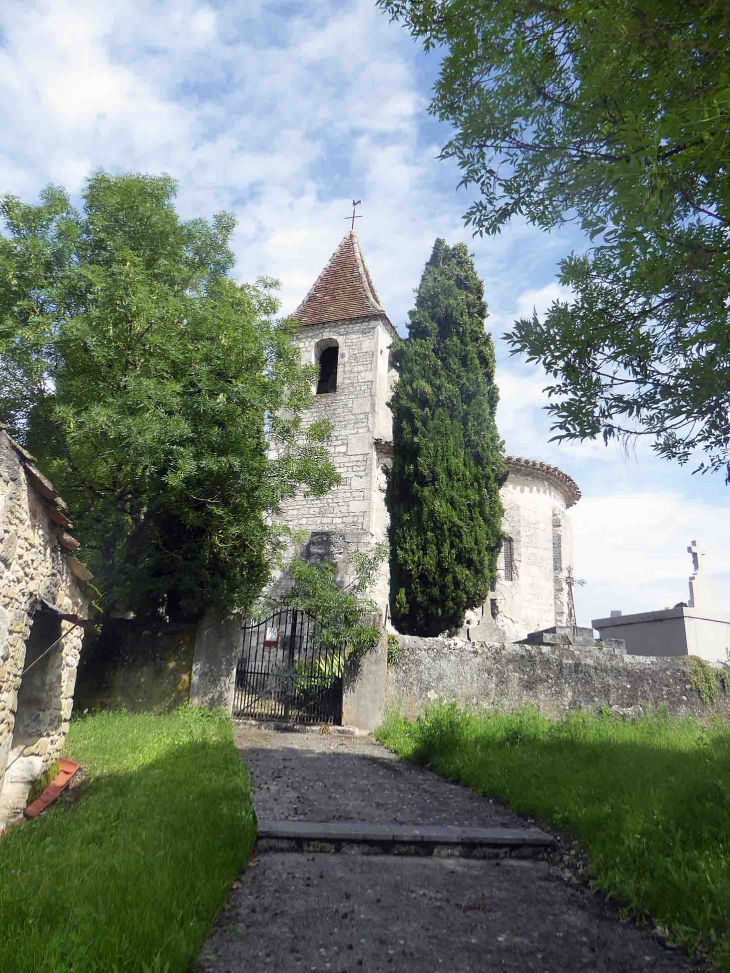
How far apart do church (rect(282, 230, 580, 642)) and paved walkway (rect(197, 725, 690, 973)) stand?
10949 millimetres

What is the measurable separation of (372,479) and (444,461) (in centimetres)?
221

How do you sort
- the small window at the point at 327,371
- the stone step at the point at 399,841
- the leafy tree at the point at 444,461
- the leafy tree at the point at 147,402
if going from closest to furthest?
the stone step at the point at 399,841
the leafy tree at the point at 147,402
the leafy tree at the point at 444,461
the small window at the point at 327,371

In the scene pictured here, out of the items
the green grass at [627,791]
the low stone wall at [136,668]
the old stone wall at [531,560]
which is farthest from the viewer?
the old stone wall at [531,560]

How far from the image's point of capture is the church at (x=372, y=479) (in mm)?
17656

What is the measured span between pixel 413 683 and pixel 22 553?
319 inches

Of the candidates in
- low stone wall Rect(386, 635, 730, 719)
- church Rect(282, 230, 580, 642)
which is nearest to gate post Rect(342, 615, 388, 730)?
low stone wall Rect(386, 635, 730, 719)

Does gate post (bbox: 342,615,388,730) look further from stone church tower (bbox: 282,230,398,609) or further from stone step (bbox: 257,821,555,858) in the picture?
stone step (bbox: 257,821,555,858)

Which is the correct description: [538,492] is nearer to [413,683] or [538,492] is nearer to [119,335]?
[413,683]

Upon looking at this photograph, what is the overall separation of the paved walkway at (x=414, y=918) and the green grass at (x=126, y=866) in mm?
223

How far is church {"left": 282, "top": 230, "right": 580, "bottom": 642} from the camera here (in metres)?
17.7

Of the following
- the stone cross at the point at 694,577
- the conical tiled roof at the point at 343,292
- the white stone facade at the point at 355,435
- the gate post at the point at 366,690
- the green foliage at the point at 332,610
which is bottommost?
the gate post at the point at 366,690

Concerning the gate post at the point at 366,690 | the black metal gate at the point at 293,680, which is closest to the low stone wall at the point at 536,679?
the gate post at the point at 366,690

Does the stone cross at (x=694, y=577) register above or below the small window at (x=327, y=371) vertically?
below

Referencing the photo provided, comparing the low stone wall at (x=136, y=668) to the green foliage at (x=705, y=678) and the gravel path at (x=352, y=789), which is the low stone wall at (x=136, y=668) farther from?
the green foliage at (x=705, y=678)
